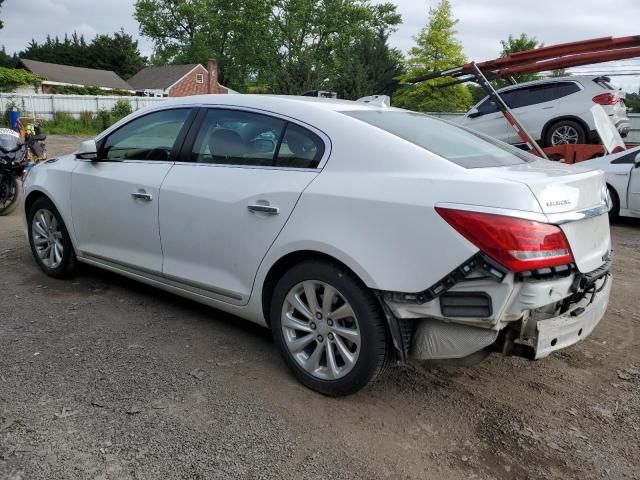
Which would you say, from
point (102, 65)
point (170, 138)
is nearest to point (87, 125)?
point (170, 138)

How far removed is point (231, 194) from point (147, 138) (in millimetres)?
1203

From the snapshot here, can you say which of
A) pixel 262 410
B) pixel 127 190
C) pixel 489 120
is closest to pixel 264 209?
pixel 262 410

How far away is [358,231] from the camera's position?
2.74m

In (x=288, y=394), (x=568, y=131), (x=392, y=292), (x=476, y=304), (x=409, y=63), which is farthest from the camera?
(x=409, y=63)

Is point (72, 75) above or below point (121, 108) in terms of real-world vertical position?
above

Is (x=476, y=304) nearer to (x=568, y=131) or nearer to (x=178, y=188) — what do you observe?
(x=178, y=188)

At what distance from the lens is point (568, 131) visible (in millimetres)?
11227

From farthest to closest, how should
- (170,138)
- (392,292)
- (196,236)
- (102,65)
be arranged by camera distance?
(102,65) → (170,138) → (196,236) → (392,292)

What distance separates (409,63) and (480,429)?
35378 mm

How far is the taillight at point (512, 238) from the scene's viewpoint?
2.37 meters

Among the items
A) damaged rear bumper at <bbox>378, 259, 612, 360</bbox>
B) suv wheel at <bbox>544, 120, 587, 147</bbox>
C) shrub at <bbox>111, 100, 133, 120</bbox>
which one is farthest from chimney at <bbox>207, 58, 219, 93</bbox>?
damaged rear bumper at <bbox>378, 259, 612, 360</bbox>

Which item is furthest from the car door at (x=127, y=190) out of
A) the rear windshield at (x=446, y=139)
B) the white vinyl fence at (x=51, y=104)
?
the white vinyl fence at (x=51, y=104)

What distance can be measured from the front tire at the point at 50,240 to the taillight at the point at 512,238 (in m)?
3.51

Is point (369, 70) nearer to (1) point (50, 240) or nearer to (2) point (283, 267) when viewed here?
(1) point (50, 240)
